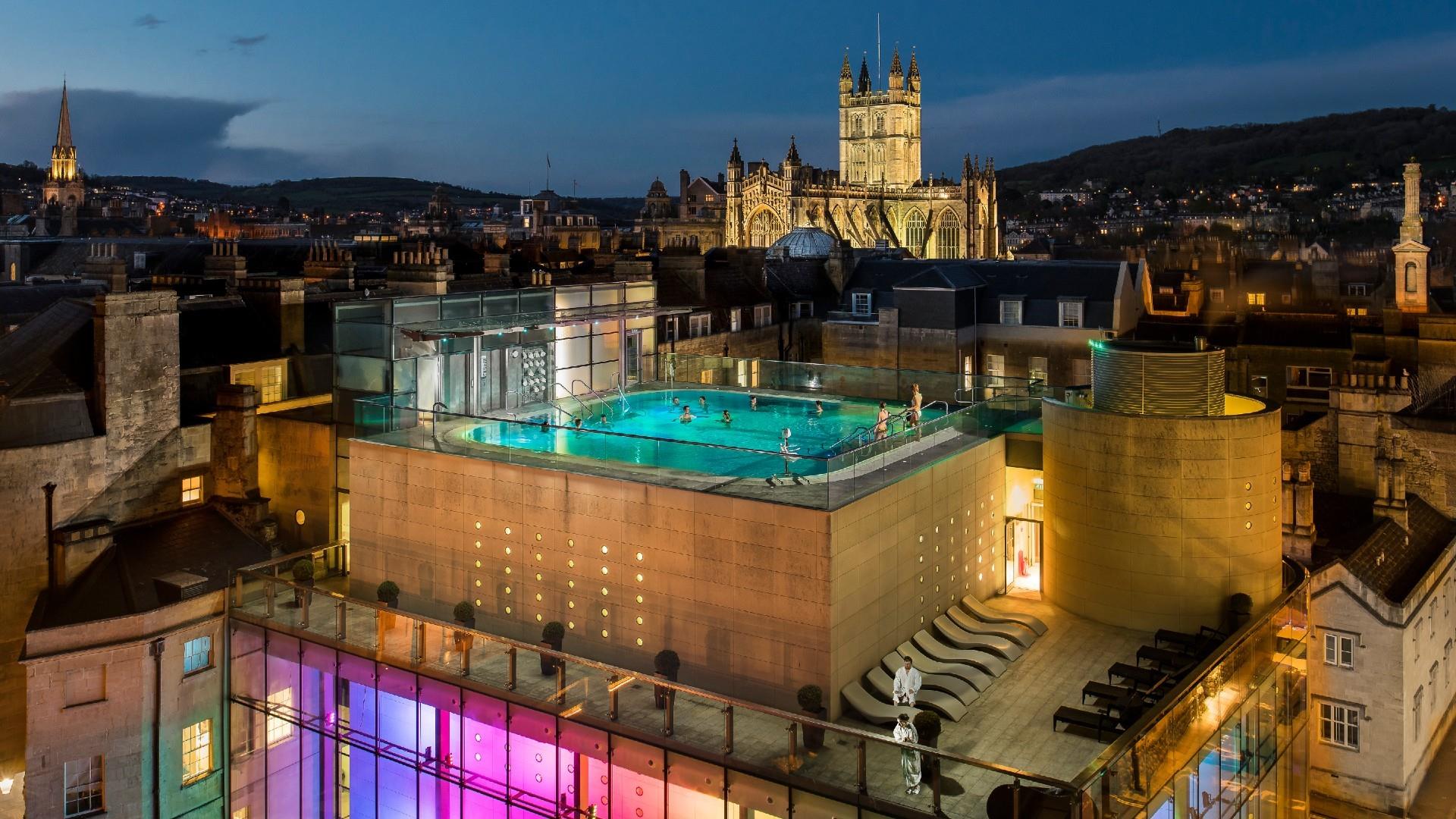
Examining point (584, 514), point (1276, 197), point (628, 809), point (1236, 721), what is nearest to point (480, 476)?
point (584, 514)

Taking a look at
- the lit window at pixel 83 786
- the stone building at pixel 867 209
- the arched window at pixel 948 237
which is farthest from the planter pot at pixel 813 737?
the arched window at pixel 948 237

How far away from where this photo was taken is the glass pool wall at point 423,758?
19828mm

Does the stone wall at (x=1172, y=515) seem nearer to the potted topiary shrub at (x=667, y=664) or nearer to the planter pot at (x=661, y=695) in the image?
the potted topiary shrub at (x=667, y=664)

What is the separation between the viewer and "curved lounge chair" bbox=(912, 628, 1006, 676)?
23312 millimetres

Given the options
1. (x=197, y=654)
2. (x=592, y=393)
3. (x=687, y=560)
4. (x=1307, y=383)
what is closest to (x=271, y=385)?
(x=592, y=393)

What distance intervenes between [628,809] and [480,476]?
856 centimetres

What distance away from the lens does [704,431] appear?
30.5 m

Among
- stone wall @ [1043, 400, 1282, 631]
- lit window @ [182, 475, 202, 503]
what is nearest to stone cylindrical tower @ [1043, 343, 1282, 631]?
stone wall @ [1043, 400, 1282, 631]

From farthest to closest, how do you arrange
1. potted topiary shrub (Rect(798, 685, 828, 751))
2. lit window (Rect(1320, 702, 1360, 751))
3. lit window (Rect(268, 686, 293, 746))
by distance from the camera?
lit window (Rect(1320, 702, 1360, 751)) < lit window (Rect(268, 686, 293, 746)) < potted topiary shrub (Rect(798, 685, 828, 751))

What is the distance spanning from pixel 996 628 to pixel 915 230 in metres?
104

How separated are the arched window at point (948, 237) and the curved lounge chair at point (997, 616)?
327ft

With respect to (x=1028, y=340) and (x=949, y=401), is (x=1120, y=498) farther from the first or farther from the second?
(x=1028, y=340)

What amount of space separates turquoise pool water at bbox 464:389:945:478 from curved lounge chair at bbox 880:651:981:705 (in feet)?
14.0

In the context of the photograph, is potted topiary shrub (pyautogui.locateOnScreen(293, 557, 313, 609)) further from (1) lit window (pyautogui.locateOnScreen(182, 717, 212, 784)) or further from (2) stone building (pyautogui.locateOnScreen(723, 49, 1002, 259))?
(2) stone building (pyautogui.locateOnScreen(723, 49, 1002, 259))
